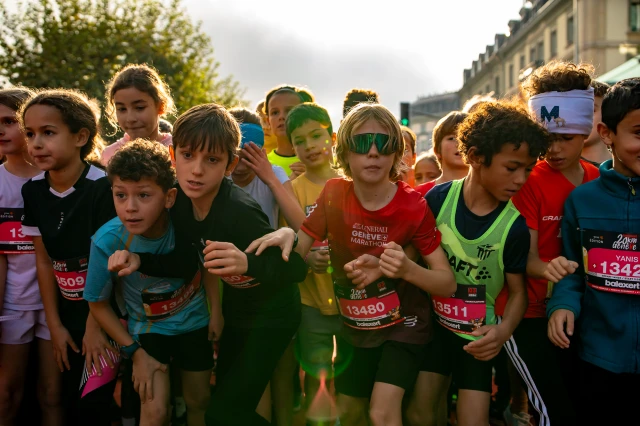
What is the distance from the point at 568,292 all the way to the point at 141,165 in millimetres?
2418

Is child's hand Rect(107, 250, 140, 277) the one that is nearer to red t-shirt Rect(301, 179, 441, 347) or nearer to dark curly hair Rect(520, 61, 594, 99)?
red t-shirt Rect(301, 179, 441, 347)

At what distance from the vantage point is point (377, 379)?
295 centimetres

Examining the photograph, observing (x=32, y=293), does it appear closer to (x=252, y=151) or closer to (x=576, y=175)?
(x=252, y=151)

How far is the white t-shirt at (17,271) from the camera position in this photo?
11.7 feet

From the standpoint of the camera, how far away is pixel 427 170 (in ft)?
18.0

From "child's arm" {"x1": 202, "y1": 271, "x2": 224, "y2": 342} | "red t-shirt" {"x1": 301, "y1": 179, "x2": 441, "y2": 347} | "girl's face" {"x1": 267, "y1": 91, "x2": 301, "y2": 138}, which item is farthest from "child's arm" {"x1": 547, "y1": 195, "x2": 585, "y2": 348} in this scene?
"girl's face" {"x1": 267, "y1": 91, "x2": 301, "y2": 138}

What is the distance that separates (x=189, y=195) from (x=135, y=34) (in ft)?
58.4

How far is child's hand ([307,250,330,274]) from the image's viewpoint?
140 inches

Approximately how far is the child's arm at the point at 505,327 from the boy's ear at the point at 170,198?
1835 mm

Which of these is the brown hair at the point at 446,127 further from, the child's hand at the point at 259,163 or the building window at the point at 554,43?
the building window at the point at 554,43

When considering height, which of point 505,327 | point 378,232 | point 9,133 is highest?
point 9,133

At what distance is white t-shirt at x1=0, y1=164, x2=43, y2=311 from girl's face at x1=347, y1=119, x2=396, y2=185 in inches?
89.2

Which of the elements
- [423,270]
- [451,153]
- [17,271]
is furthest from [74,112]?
[451,153]

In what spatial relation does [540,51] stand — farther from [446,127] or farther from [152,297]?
[152,297]
